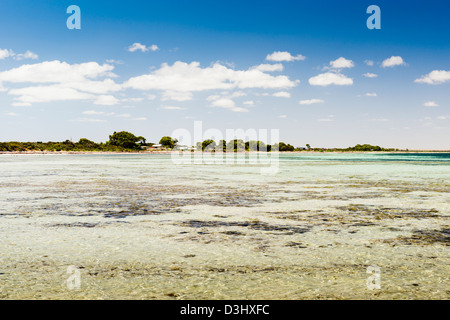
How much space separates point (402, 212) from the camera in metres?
14.1

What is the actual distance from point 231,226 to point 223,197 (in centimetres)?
695

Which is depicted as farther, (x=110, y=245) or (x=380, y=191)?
(x=380, y=191)

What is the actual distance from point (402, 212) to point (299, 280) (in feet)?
29.1

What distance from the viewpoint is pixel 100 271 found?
743cm

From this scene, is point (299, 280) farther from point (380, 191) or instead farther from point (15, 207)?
point (380, 191)

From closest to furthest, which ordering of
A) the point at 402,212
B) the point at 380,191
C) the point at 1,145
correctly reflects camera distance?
the point at 402,212
the point at 380,191
the point at 1,145

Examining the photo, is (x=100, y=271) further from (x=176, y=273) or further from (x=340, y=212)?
(x=340, y=212)

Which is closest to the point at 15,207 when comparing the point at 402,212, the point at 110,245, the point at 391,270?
the point at 110,245

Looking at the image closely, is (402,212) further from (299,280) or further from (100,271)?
(100,271)

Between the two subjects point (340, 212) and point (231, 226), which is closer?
point (231, 226)

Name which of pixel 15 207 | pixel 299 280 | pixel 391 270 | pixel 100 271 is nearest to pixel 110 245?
pixel 100 271
